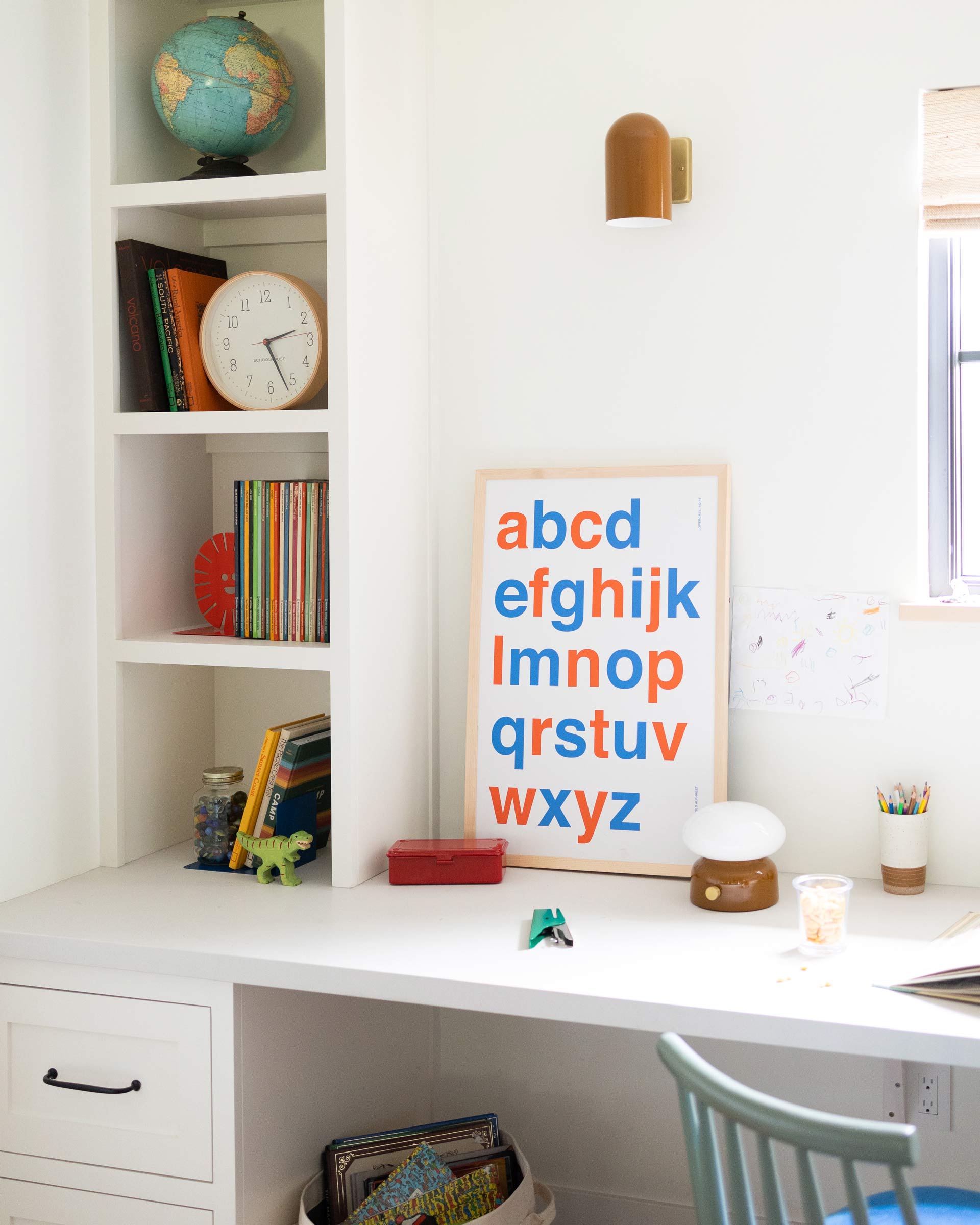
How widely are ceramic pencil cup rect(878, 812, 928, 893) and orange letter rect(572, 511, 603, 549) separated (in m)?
0.62

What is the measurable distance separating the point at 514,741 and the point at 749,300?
31.8 inches

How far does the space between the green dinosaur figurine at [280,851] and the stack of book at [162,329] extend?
2.27ft

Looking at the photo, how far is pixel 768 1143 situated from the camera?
0.95m

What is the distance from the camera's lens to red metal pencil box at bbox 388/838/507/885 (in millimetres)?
1772

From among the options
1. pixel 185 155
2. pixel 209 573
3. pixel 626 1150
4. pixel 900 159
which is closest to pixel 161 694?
pixel 209 573

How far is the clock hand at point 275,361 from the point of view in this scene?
1.83 metres

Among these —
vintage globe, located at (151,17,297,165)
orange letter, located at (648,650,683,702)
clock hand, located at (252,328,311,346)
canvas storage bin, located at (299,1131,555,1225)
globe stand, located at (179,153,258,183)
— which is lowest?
canvas storage bin, located at (299,1131,555,1225)

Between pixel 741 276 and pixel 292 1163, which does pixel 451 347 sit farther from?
pixel 292 1163

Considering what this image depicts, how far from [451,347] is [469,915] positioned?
96 centimetres

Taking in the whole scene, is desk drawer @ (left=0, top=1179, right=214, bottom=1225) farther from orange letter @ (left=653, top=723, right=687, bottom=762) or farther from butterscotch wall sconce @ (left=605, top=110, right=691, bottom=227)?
butterscotch wall sconce @ (left=605, top=110, right=691, bottom=227)

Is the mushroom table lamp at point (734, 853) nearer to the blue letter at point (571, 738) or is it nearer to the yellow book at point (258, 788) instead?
the blue letter at point (571, 738)

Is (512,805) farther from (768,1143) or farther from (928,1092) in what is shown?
(768,1143)

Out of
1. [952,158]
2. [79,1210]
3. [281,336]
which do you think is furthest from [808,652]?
[79,1210]

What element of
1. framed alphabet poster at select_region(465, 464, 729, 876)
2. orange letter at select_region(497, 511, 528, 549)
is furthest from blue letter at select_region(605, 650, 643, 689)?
orange letter at select_region(497, 511, 528, 549)
